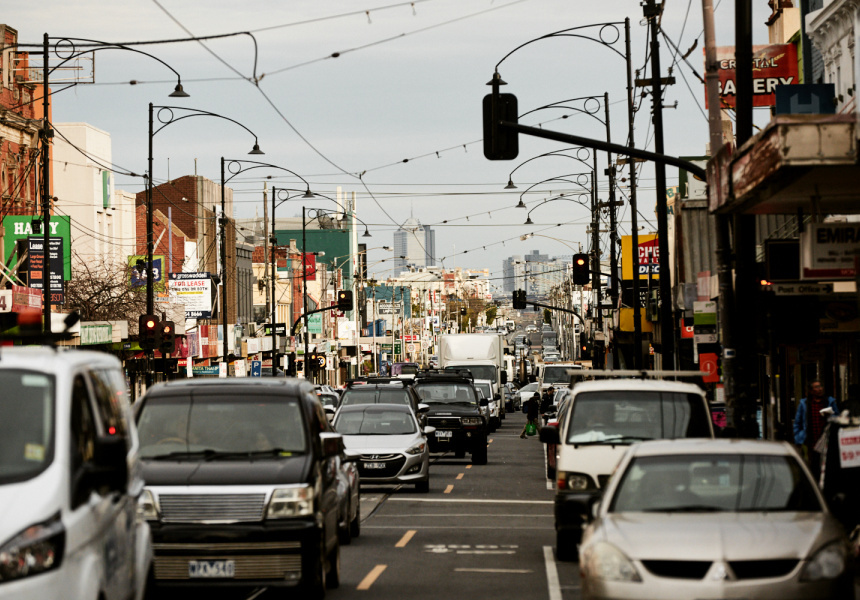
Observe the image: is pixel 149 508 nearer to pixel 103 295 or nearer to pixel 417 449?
pixel 417 449

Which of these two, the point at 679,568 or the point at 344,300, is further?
the point at 344,300

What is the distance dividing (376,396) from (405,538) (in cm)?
1085

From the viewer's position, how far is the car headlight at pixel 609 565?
8.77m

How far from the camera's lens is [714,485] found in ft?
33.0

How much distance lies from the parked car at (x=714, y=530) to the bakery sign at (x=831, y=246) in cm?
584

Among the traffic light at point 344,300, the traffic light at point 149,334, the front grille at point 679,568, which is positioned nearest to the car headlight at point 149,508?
the front grille at point 679,568

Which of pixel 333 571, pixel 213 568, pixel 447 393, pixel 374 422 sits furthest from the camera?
pixel 447 393

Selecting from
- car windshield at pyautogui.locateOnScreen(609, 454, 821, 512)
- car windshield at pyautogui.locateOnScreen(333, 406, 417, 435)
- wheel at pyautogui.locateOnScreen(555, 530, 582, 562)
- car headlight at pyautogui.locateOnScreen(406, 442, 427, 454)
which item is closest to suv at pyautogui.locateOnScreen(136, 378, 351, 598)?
car windshield at pyautogui.locateOnScreen(609, 454, 821, 512)

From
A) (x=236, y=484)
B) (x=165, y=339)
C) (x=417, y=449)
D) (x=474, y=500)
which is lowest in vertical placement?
(x=474, y=500)

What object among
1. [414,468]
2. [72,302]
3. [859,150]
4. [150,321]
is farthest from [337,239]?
[859,150]

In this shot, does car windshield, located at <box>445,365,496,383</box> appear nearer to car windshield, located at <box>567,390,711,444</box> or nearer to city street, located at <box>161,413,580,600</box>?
city street, located at <box>161,413,580,600</box>

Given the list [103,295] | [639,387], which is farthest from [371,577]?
[103,295]

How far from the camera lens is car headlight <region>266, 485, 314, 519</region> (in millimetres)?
11398

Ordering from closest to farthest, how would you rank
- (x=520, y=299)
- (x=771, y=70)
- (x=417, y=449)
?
1. (x=417, y=449)
2. (x=771, y=70)
3. (x=520, y=299)
